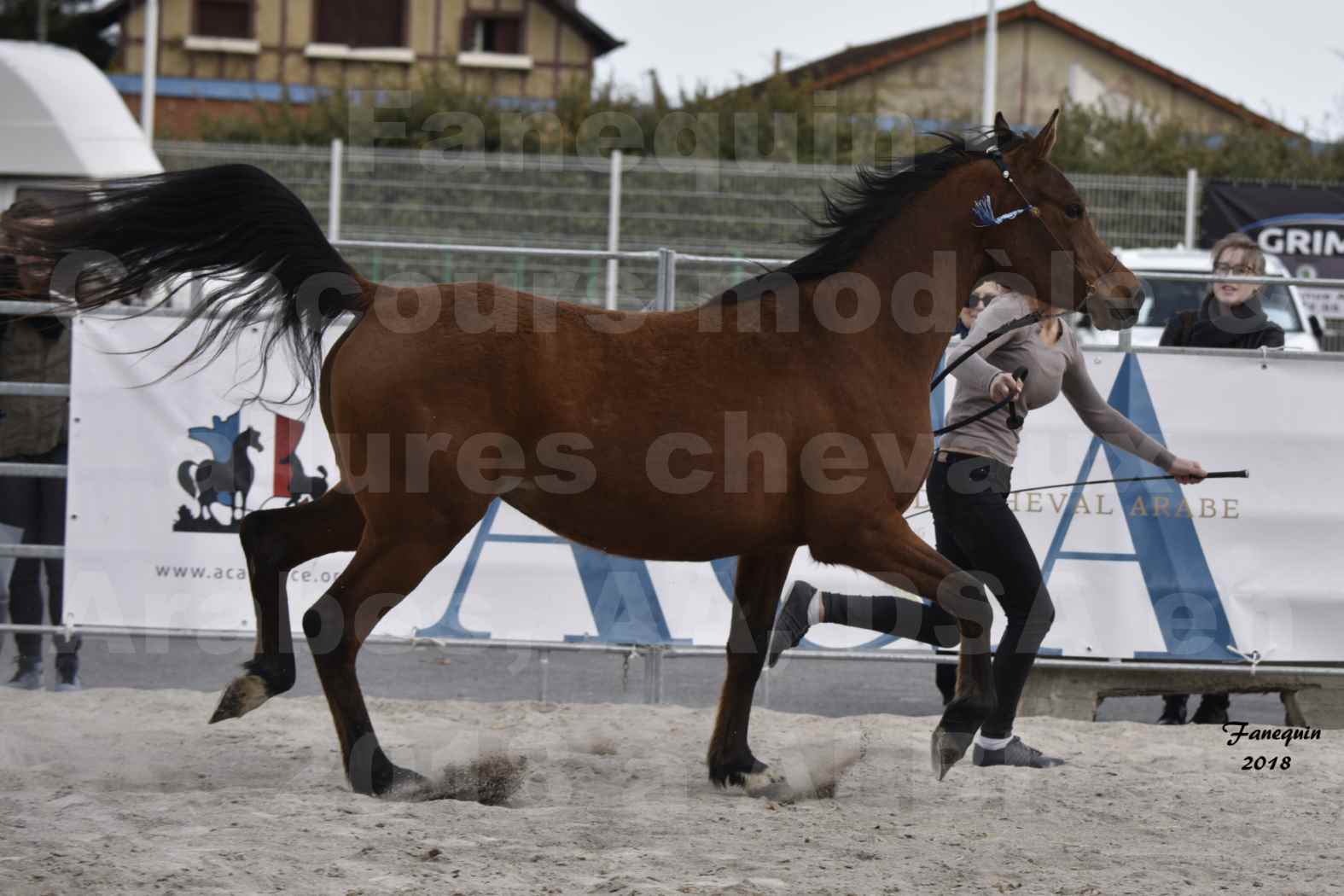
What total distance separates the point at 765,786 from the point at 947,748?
634 millimetres

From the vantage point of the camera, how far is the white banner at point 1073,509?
641 centimetres

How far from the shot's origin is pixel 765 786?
16.3 feet

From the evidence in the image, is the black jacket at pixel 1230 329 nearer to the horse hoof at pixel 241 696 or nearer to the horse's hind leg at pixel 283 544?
the horse's hind leg at pixel 283 544

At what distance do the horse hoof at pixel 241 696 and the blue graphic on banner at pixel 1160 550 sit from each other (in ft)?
10.7

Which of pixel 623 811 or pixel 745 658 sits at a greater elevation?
pixel 745 658

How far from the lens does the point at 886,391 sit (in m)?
4.68

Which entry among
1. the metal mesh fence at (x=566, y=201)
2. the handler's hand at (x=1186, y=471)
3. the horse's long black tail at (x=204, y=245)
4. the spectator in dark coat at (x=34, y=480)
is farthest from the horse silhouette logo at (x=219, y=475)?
the metal mesh fence at (x=566, y=201)

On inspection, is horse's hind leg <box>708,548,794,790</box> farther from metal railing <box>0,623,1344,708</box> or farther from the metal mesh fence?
the metal mesh fence

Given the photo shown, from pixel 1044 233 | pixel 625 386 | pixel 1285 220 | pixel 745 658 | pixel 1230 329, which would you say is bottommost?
pixel 745 658

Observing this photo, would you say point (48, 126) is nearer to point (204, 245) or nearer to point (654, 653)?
point (654, 653)

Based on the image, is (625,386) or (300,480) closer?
(625,386)

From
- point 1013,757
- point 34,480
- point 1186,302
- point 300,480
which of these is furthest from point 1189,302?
point 34,480

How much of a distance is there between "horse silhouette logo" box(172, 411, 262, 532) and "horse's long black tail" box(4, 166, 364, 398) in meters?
1.74

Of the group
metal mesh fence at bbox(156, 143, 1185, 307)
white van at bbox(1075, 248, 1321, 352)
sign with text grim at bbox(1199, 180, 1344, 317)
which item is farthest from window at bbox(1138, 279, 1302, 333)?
sign with text grim at bbox(1199, 180, 1344, 317)
